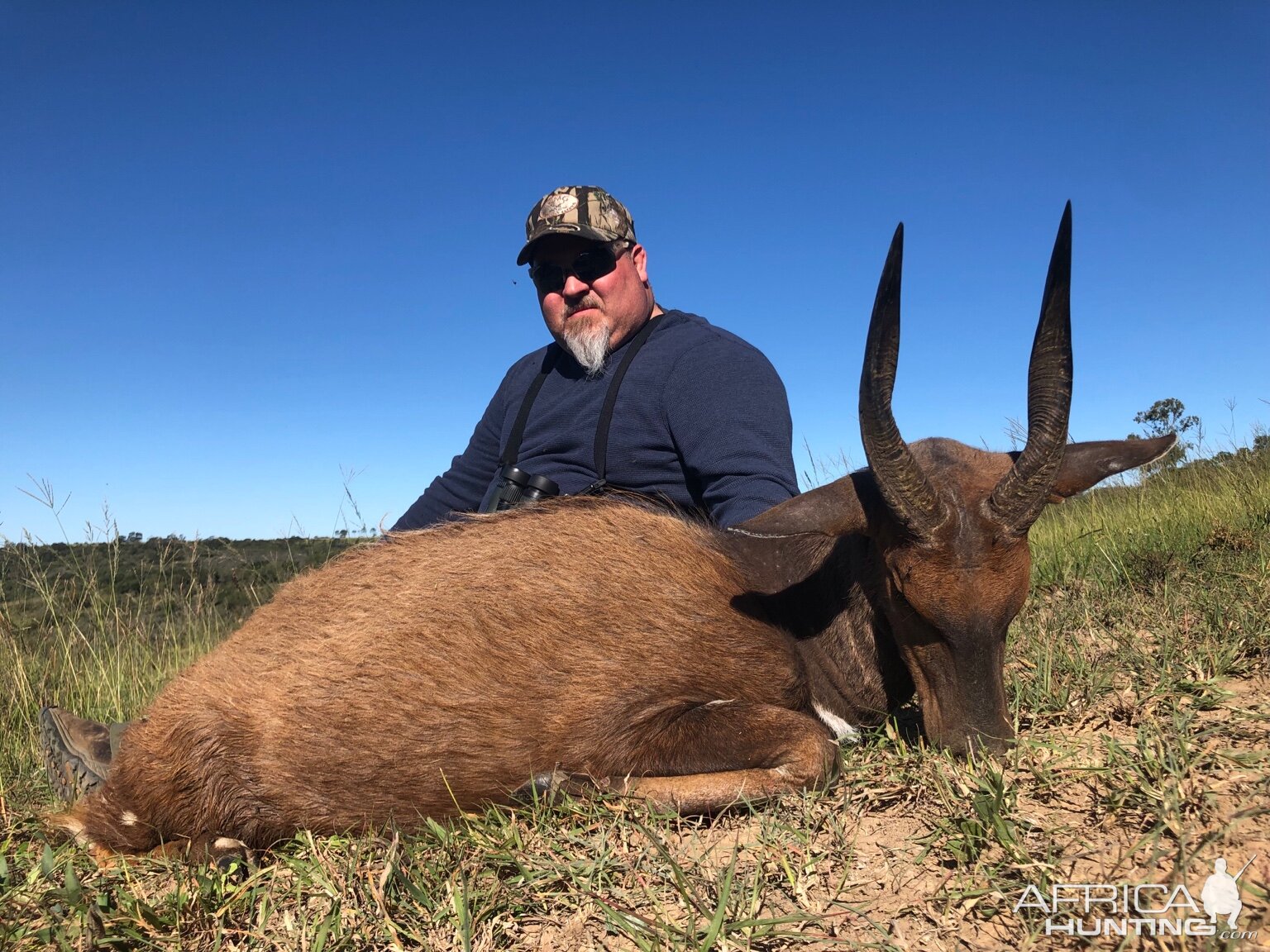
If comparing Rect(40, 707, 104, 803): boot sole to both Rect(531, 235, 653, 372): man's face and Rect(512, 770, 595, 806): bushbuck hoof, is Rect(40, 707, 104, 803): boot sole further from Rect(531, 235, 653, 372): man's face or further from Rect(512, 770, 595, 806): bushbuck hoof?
Rect(531, 235, 653, 372): man's face

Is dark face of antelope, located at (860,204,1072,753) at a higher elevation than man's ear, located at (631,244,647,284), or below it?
below

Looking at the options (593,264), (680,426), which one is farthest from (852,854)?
(593,264)

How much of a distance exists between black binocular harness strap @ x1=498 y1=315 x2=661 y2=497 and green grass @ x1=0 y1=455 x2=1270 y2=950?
2014 millimetres

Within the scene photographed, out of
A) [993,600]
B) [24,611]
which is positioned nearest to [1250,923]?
[993,600]

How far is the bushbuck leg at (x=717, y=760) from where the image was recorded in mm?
2461

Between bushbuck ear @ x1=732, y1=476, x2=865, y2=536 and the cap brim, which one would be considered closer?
bushbuck ear @ x1=732, y1=476, x2=865, y2=536

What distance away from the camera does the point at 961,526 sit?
250 cm

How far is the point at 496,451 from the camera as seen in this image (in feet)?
17.3

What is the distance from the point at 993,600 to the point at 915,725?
82 cm

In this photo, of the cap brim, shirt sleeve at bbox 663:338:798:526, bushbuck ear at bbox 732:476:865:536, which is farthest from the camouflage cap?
bushbuck ear at bbox 732:476:865:536

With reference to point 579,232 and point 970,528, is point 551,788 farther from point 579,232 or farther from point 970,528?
point 579,232

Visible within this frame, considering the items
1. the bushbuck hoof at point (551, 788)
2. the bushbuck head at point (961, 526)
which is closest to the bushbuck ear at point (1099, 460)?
the bushbuck head at point (961, 526)

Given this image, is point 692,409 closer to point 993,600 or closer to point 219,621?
point 993,600

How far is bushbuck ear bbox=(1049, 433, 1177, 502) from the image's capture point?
109 inches
